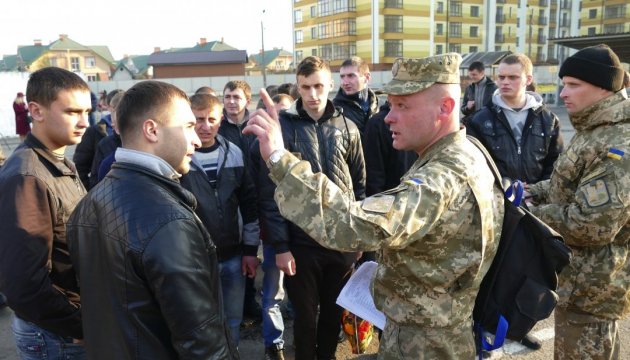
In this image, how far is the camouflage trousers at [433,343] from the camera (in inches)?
77.5

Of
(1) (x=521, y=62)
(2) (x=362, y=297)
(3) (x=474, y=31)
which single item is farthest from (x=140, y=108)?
(3) (x=474, y=31)

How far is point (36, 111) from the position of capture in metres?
2.29

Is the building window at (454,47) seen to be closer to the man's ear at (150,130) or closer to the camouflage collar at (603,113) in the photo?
the camouflage collar at (603,113)

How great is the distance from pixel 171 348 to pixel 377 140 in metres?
2.74

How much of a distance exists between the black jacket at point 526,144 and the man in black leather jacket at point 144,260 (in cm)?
321

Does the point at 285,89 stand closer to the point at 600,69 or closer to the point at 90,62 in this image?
the point at 600,69

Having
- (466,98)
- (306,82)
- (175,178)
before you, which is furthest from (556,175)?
(466,98)

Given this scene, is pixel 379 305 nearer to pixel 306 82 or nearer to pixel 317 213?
pixel 317 213

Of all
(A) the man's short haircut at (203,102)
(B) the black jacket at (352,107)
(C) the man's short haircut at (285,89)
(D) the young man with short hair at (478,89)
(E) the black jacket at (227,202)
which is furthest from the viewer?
(D) the young man with short hair at (478,89)

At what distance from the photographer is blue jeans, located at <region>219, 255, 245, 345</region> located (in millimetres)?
3292

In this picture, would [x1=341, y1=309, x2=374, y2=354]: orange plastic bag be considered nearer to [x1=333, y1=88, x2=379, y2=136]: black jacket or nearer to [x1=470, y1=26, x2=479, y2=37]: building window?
[x1=333, y1=88, x2=379, y2=136]: black jacket

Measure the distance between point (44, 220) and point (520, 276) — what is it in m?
2.13

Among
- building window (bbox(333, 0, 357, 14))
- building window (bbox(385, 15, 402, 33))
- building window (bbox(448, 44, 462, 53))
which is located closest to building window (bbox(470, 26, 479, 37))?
building window (bbox(448, 44, 462, 53))

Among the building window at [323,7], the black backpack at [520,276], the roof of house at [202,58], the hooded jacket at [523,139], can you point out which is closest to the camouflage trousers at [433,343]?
the black backpack at [520,276]
